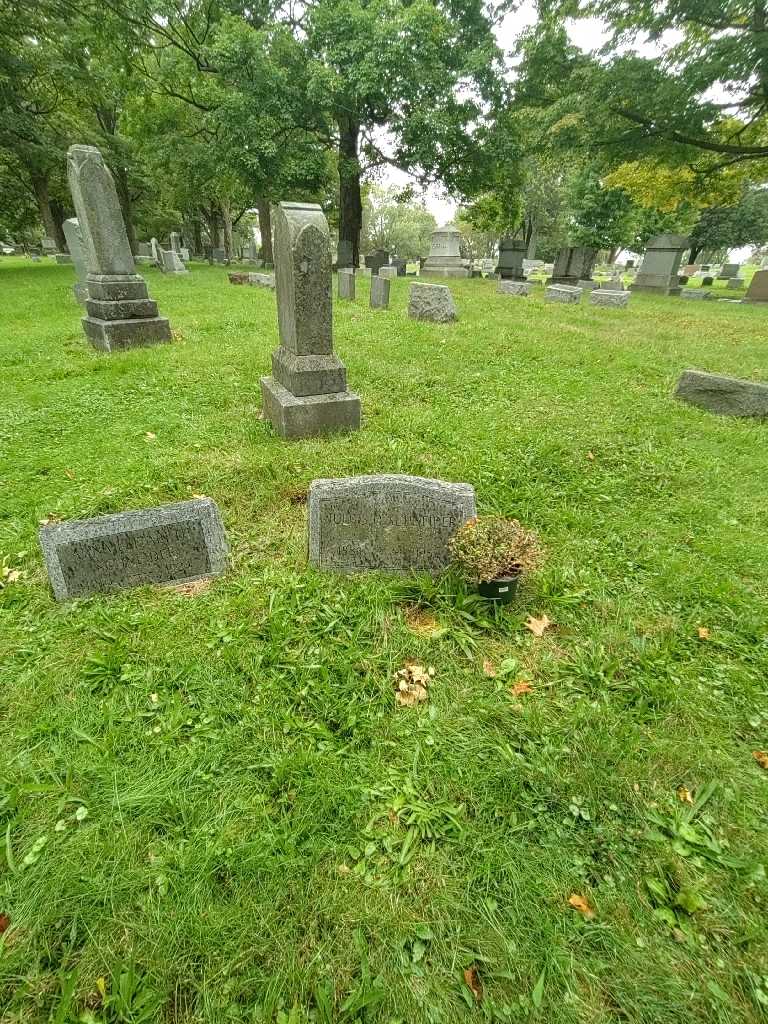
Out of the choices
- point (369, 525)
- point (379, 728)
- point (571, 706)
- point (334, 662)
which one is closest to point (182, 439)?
point (369, 525)

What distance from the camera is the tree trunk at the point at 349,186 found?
1705cm

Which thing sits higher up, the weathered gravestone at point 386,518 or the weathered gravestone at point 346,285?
the weathered gravestone at point 346,285

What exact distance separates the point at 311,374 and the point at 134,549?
7.91 feet

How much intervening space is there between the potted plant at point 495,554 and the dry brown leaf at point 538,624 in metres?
0.17

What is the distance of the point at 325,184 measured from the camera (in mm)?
17562

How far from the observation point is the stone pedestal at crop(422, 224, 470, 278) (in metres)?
20.3

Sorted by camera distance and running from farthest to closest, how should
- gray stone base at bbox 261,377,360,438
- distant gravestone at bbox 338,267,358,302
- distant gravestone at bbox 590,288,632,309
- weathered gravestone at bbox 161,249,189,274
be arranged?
weathered gravestone at bbox 161,249,189,274, distant gravestone at bbox 590,288,632,309, distant gravestone at bbox 338,267,358,302, gray stone base at bbox 261,377,360,438

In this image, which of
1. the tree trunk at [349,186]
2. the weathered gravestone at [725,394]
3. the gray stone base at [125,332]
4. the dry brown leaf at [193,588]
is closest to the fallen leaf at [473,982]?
the dry brown leaf at [193,588]

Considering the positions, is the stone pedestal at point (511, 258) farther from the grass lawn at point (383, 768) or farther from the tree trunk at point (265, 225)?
the grass lawn at point (383, 768)

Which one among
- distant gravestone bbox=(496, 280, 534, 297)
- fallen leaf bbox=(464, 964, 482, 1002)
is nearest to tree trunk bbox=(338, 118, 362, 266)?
distant gravestone bbox=(496, 280, 534, 297)

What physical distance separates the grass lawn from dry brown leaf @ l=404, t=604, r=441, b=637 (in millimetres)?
24

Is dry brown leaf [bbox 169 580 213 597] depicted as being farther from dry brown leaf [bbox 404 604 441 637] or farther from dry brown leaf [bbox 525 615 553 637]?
dry brown leaf [bbox 525 615 553 637]

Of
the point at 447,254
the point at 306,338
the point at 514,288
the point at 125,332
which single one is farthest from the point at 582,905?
the point at 447,254

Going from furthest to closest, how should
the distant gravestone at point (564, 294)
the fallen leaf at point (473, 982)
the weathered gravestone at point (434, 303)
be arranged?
the distant gravestone at point (564, 294)
the weathered gravestone at point (434, 303)
the fallen leaf at point (473, 982)
